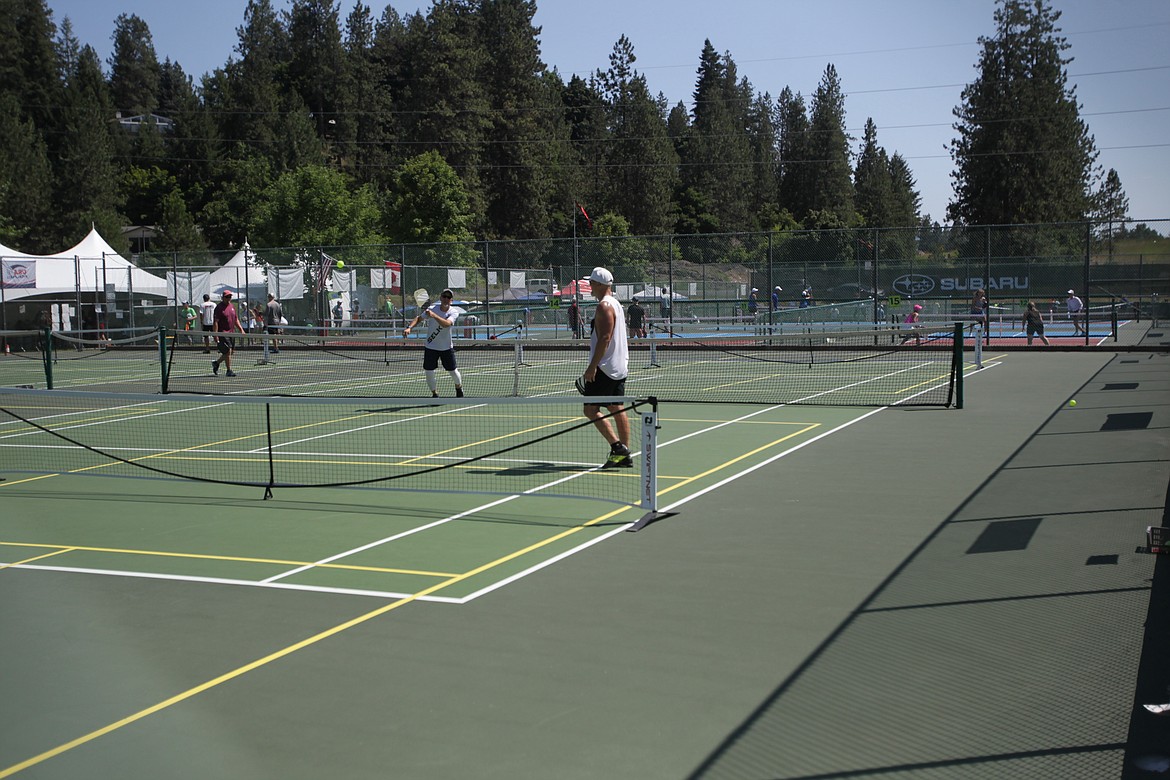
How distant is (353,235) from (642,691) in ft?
171

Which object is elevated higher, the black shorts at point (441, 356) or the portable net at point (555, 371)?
the black shorts at point (441, 356)

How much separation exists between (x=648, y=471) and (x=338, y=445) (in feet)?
19.6

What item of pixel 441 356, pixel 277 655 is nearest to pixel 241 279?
pixel 441 356

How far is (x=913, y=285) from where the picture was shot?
37438 millimetres

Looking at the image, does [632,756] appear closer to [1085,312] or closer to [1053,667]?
[1053,667]

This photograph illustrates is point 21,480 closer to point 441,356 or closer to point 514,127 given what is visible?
point 441,356

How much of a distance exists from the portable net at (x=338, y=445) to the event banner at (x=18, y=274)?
2132cm

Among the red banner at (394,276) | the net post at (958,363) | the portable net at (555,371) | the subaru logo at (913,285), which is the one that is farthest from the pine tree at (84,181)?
the net post at (958,363)

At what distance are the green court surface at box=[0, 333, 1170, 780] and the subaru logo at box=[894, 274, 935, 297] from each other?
27480mm

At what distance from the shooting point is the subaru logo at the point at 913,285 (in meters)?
37.2

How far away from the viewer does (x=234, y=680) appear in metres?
5.32

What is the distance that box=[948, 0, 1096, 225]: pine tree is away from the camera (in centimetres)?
7338

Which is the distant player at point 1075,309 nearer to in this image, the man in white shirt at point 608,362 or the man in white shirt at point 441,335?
the man in white shirt at point 441,335

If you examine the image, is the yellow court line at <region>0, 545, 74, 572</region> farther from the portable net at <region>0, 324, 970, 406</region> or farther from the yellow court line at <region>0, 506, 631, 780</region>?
the portable net at <region>0, 324, 970, 406</region>
